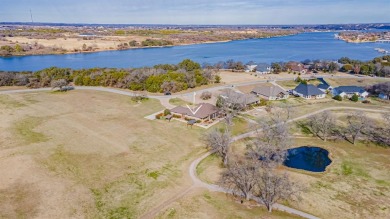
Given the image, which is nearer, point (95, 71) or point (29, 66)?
point (95, 71)

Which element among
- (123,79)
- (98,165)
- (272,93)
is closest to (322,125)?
(272,93)

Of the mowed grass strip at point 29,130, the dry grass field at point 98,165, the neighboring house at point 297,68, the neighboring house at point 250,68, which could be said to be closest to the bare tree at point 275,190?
the dry grass field at point 98,165

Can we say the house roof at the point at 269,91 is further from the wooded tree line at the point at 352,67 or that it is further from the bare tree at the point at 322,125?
the wooded tree line at the point at 352,67

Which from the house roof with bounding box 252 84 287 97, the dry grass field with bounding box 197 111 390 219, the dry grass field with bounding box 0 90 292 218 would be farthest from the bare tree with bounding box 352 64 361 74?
the dry grass field with bounding box 0 90 292 218

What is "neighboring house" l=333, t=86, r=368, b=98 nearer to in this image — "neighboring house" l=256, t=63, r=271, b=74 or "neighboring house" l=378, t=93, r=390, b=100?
"neighboring house" l=378, t=93, r=390, b=100

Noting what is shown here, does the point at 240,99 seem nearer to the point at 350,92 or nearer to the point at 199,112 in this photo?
the point at 199,112

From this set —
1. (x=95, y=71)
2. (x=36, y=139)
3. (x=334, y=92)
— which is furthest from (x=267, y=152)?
(x=95, y=71)

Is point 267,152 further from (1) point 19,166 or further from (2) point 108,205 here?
(1) point 19,166
